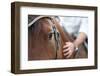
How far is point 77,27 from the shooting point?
193cm

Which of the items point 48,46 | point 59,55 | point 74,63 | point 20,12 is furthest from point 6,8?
point 74,63

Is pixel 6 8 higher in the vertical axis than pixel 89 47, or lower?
higher

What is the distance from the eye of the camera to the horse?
1762mm

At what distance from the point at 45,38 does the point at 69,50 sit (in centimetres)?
24

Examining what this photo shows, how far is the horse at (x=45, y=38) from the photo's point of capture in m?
1.76

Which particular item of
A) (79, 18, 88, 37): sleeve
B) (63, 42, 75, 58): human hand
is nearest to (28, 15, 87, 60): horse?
(63, 42, 75, 58): human hand

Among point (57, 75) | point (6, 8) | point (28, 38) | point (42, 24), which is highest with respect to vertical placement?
point (6, 8)

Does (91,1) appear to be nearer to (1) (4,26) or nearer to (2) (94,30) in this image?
(2) (94,30)

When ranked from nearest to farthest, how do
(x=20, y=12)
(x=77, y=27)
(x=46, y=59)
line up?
1. (x=20, y=12)
2. (x=46, y=59)
3. (x=77, y=27)

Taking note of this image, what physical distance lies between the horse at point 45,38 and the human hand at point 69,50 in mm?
29

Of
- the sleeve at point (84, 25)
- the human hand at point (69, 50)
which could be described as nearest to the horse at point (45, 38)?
the human hand at point (69, 50)

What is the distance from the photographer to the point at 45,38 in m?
1.81

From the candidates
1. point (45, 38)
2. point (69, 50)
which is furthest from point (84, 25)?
point (45, 38)

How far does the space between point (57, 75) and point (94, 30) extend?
511mm
